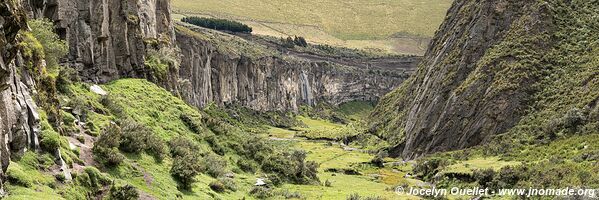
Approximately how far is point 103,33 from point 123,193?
123ft

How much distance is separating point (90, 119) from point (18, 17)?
73.2ft

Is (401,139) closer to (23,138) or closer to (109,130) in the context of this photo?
(109,130)

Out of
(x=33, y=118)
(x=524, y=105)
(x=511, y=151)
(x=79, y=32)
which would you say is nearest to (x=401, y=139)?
(x=524, y=105)

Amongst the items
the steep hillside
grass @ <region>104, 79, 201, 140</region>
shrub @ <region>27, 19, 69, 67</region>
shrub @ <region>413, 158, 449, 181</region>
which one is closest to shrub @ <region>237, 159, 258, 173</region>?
grass @ <region>104, 79, 201, 140</region>

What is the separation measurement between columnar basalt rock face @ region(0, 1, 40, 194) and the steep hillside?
7700cm

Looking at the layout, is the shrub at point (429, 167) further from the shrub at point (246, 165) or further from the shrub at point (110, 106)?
the shrub at point (110, 106)

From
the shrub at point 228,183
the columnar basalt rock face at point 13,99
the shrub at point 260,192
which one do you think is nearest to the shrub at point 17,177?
the columnar basalt rock face at point 13,99

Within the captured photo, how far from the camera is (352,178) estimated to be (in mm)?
93125

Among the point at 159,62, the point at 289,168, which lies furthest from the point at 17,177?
the point at 159,62

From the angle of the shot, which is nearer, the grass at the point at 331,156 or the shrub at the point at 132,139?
the shrub at the point at 132,139

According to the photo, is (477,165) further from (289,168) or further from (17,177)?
(17,177)

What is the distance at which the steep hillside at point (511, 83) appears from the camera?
311ft

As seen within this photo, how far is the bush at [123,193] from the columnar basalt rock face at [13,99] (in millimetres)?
5469
